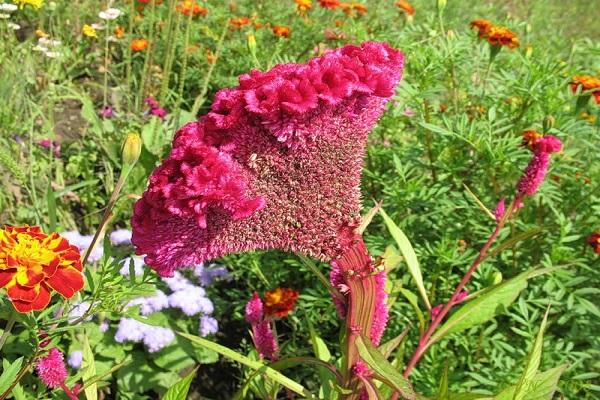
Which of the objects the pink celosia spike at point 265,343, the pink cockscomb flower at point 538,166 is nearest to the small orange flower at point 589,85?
the pink cockscomb flower at point 538,166

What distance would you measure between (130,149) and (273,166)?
386 millimetres

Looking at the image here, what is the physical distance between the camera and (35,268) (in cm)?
109

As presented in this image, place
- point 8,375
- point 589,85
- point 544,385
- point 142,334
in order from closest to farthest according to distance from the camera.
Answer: point 8,375, point 544,385, point 142,334, point 589,85

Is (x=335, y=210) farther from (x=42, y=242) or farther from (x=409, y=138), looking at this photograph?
(x=409, y=138)

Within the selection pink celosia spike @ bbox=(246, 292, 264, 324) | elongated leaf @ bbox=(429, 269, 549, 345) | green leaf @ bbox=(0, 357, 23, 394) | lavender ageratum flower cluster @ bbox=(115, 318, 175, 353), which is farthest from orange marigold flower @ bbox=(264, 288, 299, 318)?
green leaf @ bbox=(0, 357, 23, 394)

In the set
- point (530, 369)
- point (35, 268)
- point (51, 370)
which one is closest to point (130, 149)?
point (35, 268)

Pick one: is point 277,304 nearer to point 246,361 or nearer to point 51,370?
point 246,361

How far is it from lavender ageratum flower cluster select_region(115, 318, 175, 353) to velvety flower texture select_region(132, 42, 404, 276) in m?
0.96

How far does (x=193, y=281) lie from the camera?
238cm

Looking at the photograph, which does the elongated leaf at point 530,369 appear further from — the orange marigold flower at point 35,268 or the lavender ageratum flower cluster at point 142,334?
the lavender ageratum flower cluster at point 142,334

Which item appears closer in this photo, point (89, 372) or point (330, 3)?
point (89, 372)

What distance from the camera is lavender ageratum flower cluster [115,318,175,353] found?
1929mm

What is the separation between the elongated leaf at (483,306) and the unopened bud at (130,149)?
0.83 metres

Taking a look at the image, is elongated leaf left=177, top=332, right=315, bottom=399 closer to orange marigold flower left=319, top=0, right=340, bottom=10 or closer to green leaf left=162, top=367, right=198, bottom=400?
green leaf left=162, top=367, right=198, bottom=400
